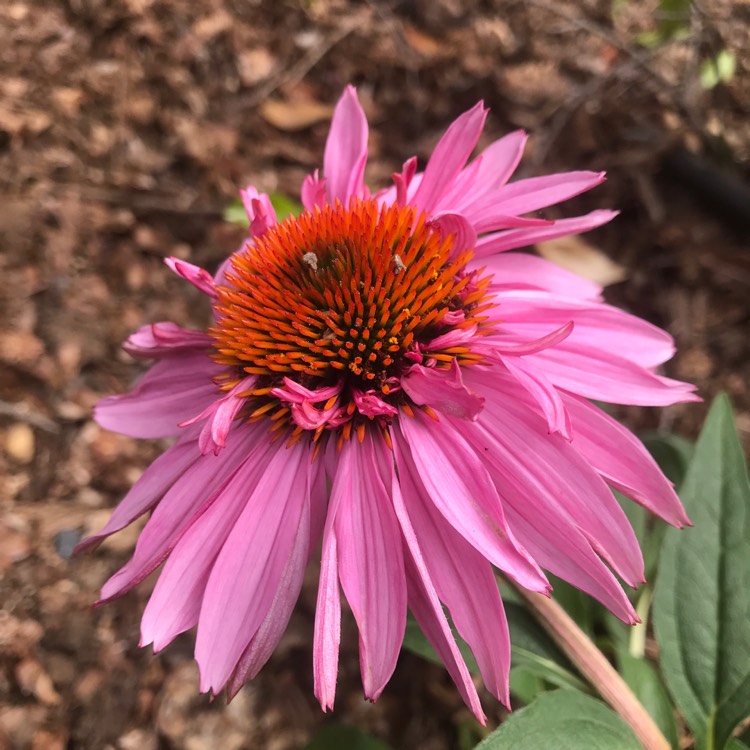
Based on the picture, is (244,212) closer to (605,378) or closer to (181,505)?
(181,505)

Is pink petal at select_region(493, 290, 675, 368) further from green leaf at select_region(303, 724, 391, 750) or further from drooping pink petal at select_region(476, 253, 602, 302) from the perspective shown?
green leaf at select_region(303, 724, 391, 750)

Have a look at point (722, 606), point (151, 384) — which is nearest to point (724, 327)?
point (722, 606)

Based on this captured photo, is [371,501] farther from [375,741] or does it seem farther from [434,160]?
[375,741]

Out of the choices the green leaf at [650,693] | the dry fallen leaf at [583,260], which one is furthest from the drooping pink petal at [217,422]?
the dry fallen leaf at [583,260]

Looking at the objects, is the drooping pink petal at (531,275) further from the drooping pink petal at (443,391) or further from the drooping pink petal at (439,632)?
the drooping pink petal at (439,632)

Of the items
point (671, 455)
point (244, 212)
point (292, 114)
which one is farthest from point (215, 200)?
point (671, 455)

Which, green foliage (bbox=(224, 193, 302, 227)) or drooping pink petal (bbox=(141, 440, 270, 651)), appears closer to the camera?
drooping pink petal (bbox=(141, 440, 270, 651))

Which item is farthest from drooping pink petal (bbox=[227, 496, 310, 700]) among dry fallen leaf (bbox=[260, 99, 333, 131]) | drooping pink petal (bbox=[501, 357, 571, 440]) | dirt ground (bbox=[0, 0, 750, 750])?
dry fallen leaf (bbox=[260, 99, 333, 131])
